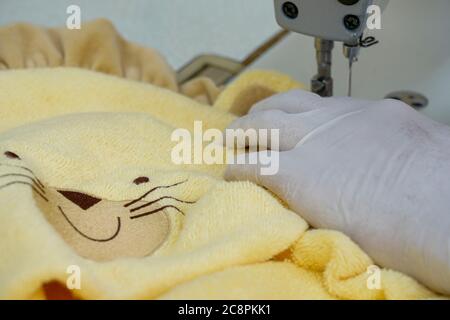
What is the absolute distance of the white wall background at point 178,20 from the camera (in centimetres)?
143

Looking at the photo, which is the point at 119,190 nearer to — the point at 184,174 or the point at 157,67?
the point at 184,174

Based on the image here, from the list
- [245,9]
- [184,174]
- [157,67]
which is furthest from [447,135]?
[245,9]

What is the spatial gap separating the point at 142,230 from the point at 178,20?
0.92 metres

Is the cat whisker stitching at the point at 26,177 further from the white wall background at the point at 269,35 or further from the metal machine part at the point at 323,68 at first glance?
the white wall background at the point at 269,35

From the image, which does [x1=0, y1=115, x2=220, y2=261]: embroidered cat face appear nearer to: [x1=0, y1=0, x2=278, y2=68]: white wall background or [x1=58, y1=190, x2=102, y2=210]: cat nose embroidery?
[x1=58, y1=190, x2=102, y2=210]: cat nose embroidery

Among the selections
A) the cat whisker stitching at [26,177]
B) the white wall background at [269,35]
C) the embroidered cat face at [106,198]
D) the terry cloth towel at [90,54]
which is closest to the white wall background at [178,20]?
the white wall background at [269,35]

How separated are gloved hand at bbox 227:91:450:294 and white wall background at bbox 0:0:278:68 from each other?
0.70m

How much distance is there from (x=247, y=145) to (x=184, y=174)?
0.08 metres

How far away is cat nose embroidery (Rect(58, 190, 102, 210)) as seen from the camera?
2.28ft

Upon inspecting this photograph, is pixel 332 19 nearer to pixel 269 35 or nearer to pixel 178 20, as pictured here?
pixel 269 35

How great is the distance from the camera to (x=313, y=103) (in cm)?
76

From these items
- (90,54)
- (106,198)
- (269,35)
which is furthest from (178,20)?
(106,198)

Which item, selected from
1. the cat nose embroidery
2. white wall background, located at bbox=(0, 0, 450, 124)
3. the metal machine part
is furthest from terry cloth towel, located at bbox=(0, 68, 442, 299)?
white wall background, located at bbox=(0, 0, 450, 124)

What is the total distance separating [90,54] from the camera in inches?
42.3
